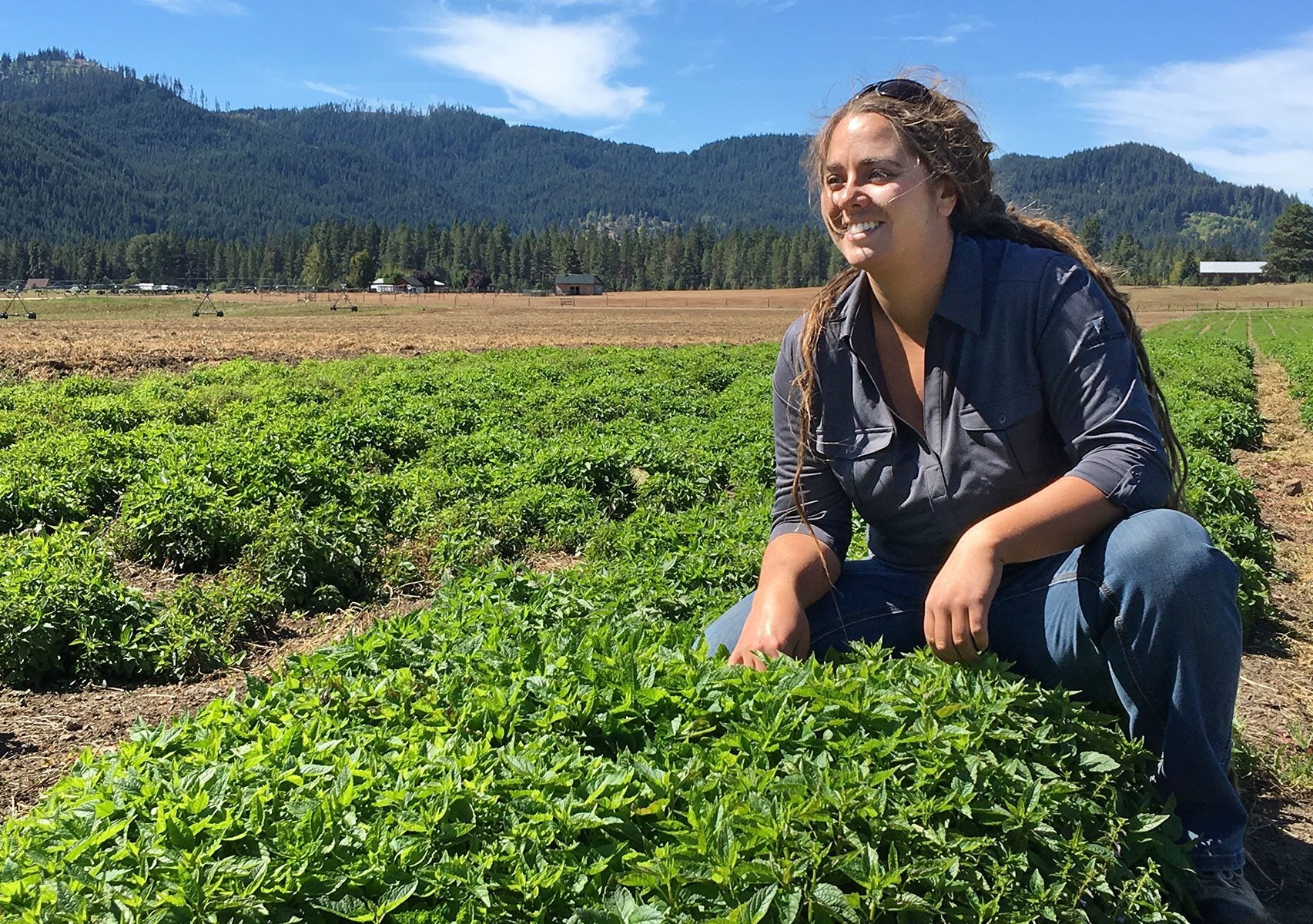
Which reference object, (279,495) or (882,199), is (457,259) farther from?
(882,199)

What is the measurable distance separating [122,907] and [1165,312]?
83.9 metres

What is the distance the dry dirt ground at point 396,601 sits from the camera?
390 cm

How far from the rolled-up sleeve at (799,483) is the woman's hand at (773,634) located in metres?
0.32

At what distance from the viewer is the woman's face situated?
2.96 m

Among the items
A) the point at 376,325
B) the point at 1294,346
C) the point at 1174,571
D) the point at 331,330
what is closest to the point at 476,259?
the point at 376,325

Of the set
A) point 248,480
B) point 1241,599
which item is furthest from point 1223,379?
point 248,480

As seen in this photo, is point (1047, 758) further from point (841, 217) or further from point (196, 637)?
point (196, 637)

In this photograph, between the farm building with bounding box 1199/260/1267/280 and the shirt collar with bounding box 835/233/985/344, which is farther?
the farm building with bounding box 1199/260/1267/280

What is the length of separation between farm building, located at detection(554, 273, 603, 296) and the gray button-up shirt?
127757 mm

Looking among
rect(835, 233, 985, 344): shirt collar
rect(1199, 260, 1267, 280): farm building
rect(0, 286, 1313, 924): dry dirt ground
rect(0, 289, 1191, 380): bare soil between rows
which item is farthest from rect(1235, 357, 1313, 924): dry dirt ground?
rect(1199, 260, 1267, 280): farm building

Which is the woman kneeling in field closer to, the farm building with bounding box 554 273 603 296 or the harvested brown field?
the harvested brown field

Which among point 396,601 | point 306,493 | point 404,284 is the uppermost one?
point 404,284

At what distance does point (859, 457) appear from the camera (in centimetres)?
324

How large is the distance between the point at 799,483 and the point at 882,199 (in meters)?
0.95
